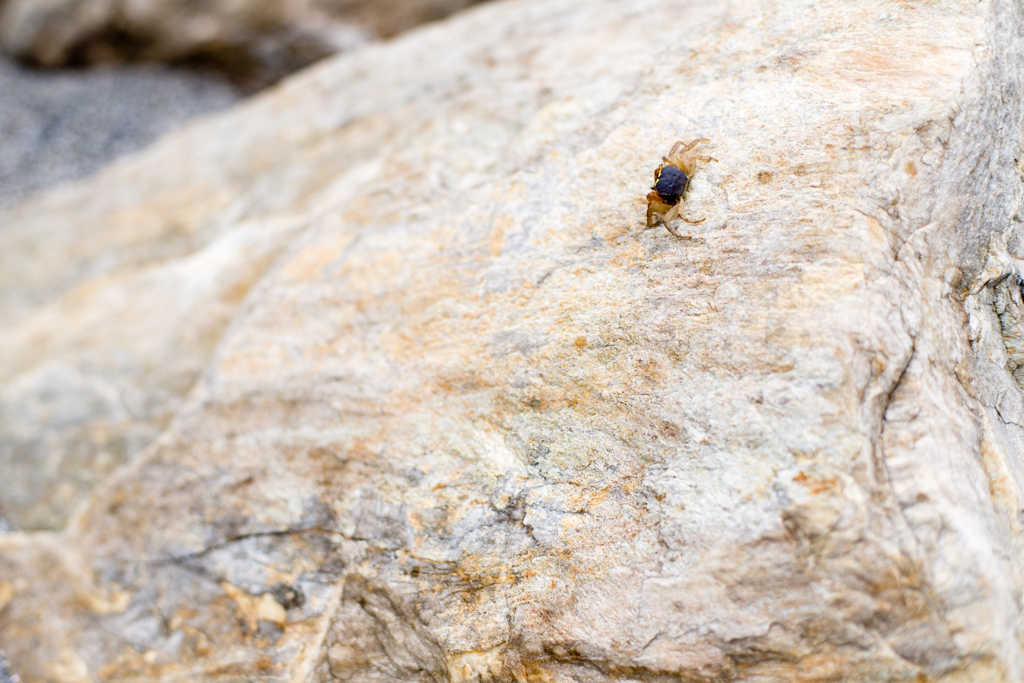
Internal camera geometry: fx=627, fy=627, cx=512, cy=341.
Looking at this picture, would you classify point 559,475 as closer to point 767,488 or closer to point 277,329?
point 767,488

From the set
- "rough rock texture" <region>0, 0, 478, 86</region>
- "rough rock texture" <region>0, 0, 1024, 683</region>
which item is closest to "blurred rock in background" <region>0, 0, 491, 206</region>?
"rough rock texture" <region>0, 0, 478, 86</region>

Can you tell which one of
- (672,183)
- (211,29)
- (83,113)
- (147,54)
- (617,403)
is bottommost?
(617,403)

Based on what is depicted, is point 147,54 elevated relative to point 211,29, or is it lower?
lower

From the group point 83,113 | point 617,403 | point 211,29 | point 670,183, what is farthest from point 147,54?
point 617,403

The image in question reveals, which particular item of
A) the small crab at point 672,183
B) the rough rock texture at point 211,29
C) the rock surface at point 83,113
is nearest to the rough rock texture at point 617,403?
the small crab at point 672,183

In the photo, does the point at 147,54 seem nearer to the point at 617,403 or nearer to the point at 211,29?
the point at 211,29

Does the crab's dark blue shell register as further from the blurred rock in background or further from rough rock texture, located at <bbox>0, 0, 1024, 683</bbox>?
the blurred rock in background

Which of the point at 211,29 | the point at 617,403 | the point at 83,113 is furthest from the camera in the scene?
the point at 211,29

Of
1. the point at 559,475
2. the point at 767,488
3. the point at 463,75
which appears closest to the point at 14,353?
the point at 463,75

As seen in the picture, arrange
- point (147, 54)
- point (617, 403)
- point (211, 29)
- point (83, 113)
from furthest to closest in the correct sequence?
point (147, 54), point (211, 29), point (83, 113), point (617, 403)
